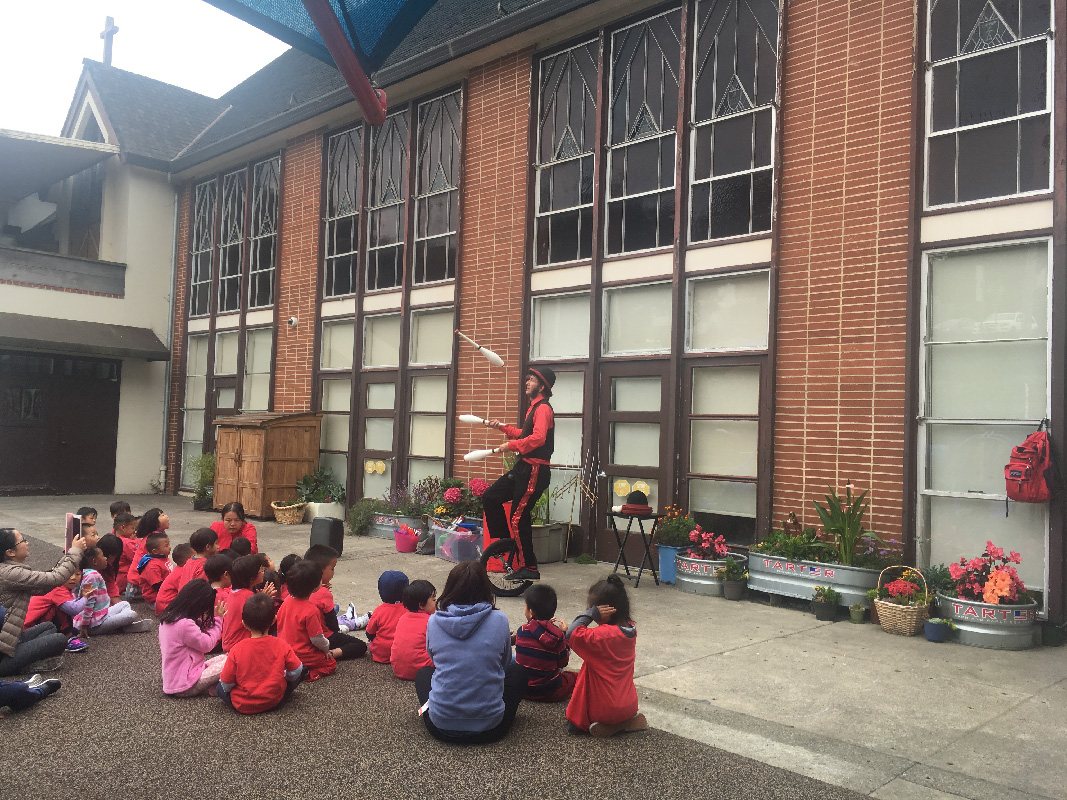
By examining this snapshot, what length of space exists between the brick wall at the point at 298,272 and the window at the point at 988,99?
34.5ft

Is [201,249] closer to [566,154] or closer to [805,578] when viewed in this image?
[566,154]

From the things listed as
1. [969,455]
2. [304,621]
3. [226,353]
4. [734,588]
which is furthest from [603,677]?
[226,353]

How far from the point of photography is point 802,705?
16.9ft

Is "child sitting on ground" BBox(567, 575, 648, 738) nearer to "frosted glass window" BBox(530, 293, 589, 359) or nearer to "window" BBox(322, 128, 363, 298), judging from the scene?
"frosted glass window" BBox(530, 293, 589, 359)

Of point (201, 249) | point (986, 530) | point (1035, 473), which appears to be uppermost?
point (201, 249)

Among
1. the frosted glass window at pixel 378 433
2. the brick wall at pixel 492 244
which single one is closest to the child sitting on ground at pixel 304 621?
the brick wall at pixel 492 244

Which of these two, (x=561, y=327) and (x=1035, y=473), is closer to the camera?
(x=1035, y=473)

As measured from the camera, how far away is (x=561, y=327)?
11.1m

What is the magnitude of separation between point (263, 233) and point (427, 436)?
639cm

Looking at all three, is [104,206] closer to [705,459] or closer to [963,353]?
[705,459]

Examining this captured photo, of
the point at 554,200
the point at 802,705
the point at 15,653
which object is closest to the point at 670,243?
the point at 554,200

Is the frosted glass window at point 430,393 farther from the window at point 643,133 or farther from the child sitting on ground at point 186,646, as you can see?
the child sitting on ground at point 186,646

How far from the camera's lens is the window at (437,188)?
12.7m

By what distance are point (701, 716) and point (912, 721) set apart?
3.98ft
